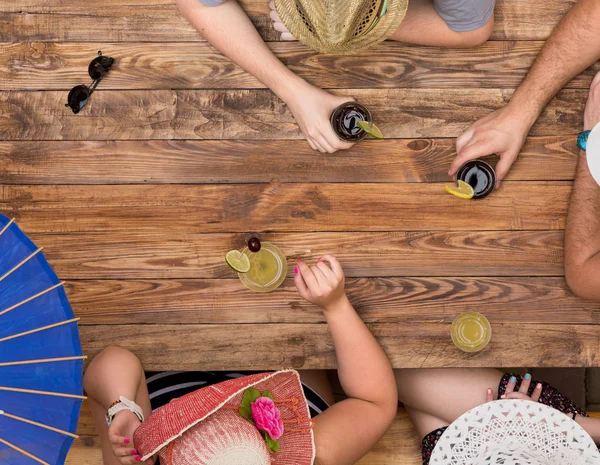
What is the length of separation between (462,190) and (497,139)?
212mm

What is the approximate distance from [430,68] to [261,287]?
995 millimetres

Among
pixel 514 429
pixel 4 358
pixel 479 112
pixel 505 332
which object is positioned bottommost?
pixel 514 429

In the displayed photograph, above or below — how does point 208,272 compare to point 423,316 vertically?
above

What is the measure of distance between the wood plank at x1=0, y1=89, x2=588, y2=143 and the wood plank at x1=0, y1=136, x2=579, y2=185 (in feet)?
0.12

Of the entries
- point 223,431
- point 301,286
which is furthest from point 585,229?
point 223,431

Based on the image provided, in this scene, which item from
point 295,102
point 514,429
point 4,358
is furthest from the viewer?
point 295,102

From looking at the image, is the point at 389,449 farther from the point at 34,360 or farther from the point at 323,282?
the point at 34,360

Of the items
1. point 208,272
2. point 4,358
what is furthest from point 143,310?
point 4,358

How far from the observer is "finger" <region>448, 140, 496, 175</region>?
2.19 meters

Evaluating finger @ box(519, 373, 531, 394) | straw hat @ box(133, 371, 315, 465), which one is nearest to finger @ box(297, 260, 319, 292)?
straw hat @ box(133, 371, 315, 465)

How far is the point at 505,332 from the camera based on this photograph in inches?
89.0

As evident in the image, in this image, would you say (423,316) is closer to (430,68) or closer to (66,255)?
(430,68)

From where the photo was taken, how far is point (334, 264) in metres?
2.14

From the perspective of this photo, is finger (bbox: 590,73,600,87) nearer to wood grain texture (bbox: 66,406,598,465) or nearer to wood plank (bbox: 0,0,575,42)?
wood plank (bbox: 0,0,575,42)
